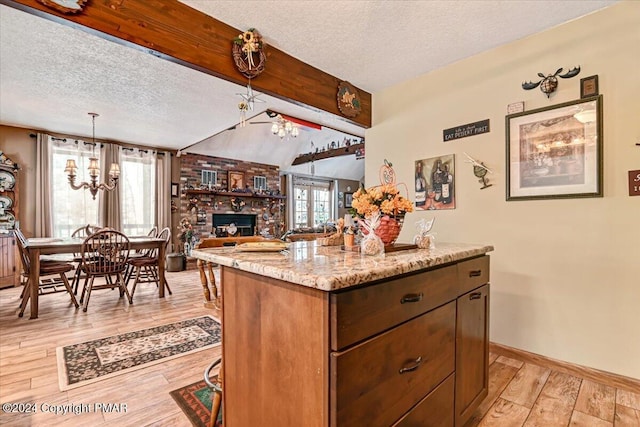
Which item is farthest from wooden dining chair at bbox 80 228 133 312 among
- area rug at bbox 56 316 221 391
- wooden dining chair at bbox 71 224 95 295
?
area rug at bbox 56 316 221 391

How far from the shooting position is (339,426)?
31.2 inches

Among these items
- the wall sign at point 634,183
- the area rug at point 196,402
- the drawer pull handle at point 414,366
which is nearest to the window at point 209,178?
the area rug at point 196,402

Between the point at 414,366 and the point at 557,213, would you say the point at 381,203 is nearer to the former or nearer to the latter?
the point at 414,366

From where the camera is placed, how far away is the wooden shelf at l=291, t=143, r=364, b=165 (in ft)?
23.6

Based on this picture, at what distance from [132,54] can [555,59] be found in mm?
3371

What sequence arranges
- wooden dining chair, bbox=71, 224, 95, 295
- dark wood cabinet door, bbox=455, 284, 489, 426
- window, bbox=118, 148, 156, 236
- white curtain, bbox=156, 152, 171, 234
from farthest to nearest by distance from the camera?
white curtain, bbox=156, 152, 171, 234
window, bbox=118, 148, 156, 236
wooden dining chair, bbox=71, 224, 95, 295
dark wood cabinet door, bbox=455, 284, 489, 426

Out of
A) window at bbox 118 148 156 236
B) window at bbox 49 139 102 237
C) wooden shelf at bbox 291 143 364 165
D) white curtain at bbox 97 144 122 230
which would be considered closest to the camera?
window at bbox 49 139 102 237

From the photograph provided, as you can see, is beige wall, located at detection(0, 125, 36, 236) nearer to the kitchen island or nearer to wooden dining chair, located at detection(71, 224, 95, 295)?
wooden dining chair, located at detection(71, 224, 95, 295)

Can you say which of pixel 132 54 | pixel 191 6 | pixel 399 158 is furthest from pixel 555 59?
pixel 132 54

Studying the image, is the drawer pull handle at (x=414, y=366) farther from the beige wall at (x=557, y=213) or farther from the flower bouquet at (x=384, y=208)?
the beige wall at (x=557, y=213)

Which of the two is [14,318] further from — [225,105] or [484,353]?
[484,353]

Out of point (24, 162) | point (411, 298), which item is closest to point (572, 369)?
point (411, 298)

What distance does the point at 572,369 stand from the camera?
1.99 m

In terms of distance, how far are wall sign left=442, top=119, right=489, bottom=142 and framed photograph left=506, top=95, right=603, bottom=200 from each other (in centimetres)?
17
